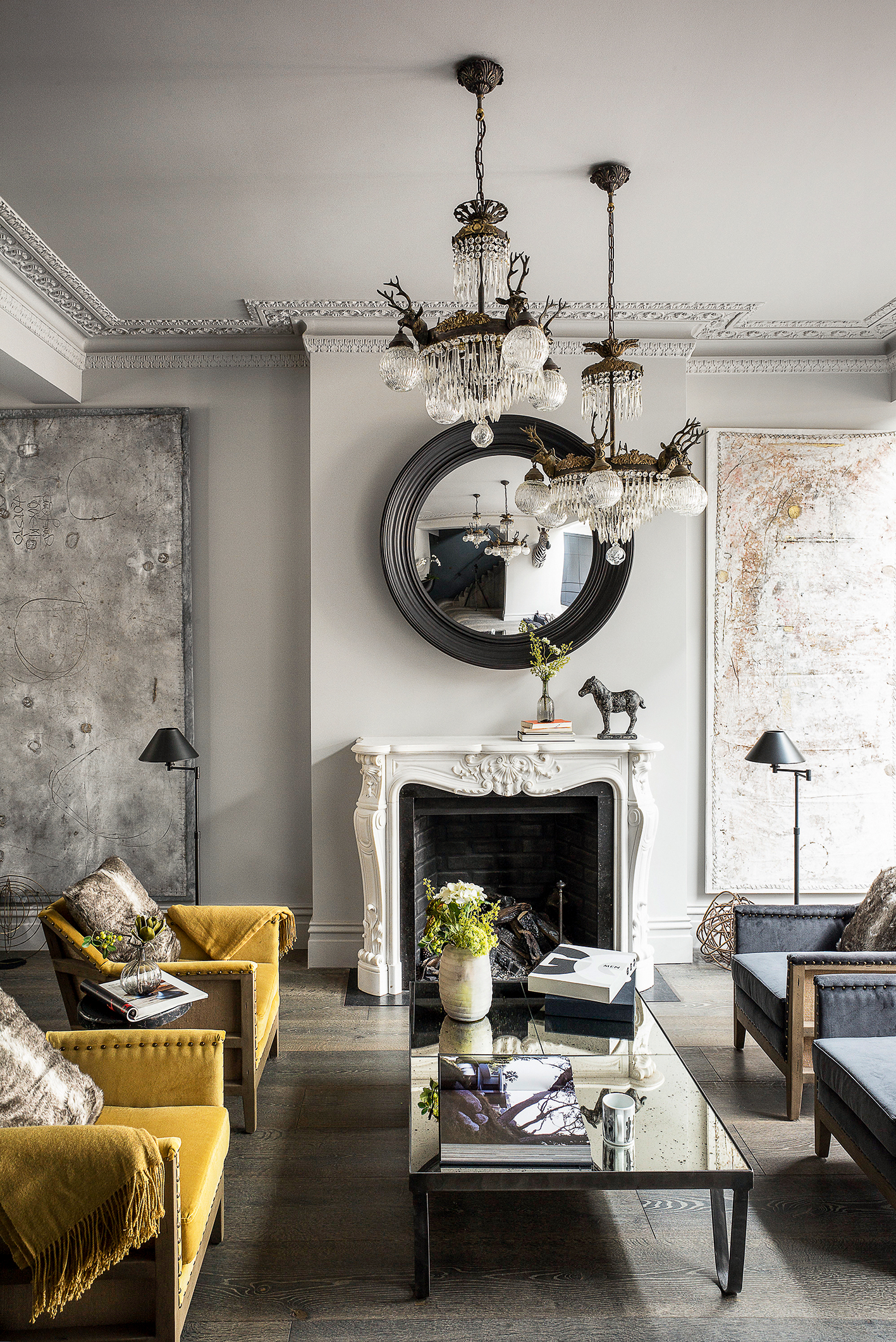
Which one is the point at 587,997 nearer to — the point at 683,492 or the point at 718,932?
the point at 683,492

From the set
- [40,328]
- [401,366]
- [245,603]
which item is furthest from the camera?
[245,603]

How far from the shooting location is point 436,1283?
2.00 m

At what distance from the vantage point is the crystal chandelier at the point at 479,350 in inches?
70.4

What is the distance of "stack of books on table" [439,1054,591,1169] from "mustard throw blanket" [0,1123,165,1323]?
744 mm

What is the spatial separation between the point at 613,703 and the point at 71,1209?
9.63ft

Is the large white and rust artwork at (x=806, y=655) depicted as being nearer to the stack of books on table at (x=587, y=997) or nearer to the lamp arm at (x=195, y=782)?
the stack of books on table at (x=587, y=997)

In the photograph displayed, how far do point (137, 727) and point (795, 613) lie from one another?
3504mm

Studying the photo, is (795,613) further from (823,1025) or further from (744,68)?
(744,68)

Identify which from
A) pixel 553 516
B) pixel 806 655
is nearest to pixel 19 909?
pixel 553 516

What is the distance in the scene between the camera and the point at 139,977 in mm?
2373

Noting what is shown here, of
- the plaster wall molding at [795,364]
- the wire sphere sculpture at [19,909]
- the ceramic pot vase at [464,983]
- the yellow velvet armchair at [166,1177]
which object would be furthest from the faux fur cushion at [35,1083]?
the plaster wall molding at [795,364]

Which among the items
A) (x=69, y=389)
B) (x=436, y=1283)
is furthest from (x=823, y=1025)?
(x=69, y=389)

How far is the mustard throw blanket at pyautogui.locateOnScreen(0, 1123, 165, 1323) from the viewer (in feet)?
4.84

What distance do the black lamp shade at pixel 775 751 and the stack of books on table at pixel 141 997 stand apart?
2.48m
